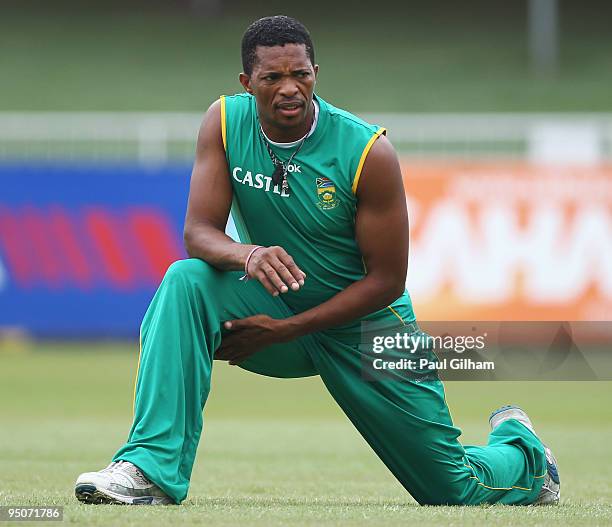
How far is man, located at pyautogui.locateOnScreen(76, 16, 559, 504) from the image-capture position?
216 inches

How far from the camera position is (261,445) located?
9.19 meters

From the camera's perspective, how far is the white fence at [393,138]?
17266 millimetres

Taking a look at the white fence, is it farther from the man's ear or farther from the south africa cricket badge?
the south africa cricket badge

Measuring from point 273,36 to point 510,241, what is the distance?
1033 cm

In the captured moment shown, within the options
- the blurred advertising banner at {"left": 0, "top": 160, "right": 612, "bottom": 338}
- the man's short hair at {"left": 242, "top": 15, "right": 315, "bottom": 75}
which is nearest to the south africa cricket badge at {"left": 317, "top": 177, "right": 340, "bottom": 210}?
the man's short hair at {"left": 242, "top": 15, "right": 315, "bottom": 75}

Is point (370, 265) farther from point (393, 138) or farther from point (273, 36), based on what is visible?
point (393, 138)

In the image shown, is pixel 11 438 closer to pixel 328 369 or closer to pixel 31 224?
pixel 328 369

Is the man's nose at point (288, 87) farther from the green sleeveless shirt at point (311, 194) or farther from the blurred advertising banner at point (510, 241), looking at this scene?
the blurred advertising banner at point (510, 241)

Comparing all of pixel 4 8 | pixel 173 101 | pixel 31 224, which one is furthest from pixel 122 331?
pixel 4 8

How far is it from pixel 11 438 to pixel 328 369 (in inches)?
155

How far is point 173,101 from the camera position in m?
26.3

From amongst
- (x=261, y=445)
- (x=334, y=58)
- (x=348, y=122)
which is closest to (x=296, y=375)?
(x=348, y=122)

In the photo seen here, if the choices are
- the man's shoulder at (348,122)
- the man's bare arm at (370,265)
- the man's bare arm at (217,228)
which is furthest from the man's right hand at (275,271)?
the man's shoulder at (348,122)

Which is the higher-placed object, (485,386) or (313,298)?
(313,298)
